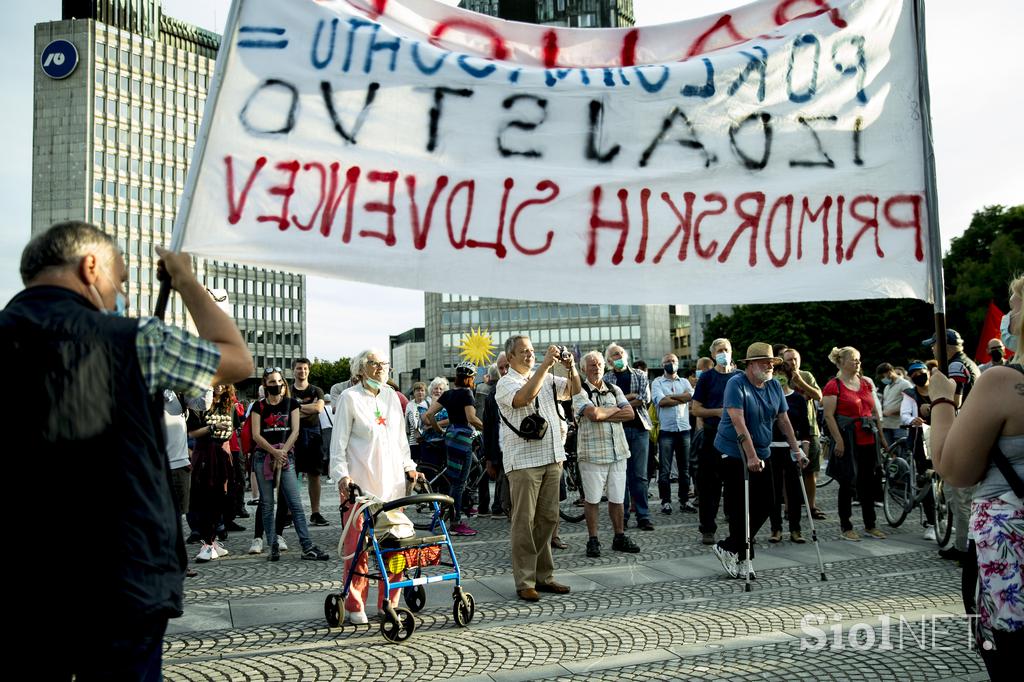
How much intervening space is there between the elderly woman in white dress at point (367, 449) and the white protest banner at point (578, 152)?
281 cm

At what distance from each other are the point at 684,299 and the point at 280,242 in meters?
1.69

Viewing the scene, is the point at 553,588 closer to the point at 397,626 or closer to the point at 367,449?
the point at 397,626

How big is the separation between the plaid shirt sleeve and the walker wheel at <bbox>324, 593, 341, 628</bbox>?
3805mm

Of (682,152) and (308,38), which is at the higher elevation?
(308,38)

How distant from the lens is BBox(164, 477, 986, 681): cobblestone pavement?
4.85 metres

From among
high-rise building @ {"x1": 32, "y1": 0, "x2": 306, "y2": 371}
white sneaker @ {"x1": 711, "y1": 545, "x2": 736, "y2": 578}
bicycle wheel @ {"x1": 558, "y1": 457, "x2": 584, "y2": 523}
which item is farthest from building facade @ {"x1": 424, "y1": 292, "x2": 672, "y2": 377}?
white sneaker @ {"x1": 711, "y1": 545, "x2": 736, "y2": 578}

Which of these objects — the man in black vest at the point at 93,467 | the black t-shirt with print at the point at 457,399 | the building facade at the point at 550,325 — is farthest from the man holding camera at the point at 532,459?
the building facade at the point at 550,325

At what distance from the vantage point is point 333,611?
5949 mm

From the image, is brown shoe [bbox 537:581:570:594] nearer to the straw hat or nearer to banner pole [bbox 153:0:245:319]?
the straw hat

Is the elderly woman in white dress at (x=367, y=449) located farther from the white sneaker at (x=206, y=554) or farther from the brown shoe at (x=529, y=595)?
the white sneaker at (x=206, y=554)

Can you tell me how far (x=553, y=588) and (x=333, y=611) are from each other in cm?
181

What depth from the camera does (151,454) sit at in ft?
7.83

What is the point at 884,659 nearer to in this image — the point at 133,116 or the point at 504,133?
the point at 504,133

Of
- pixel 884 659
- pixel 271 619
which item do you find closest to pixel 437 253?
pixel 884 659
